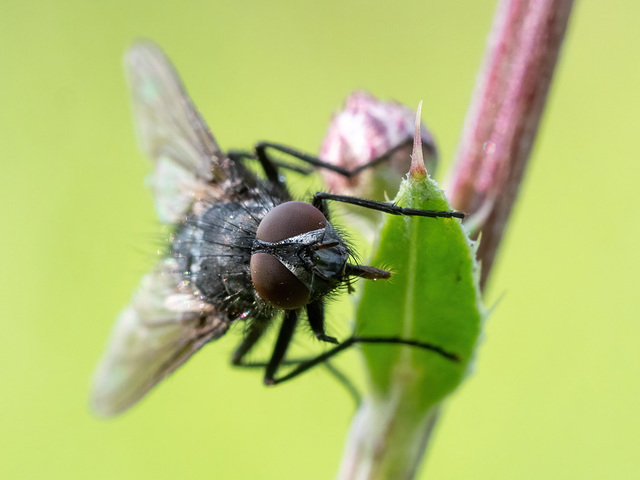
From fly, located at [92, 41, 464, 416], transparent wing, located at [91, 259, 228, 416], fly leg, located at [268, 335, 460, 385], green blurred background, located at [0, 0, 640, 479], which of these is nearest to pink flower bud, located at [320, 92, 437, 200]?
fly, located at [92, 41, 464, 416]

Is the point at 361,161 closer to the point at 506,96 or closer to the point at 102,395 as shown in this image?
the point at 506,96

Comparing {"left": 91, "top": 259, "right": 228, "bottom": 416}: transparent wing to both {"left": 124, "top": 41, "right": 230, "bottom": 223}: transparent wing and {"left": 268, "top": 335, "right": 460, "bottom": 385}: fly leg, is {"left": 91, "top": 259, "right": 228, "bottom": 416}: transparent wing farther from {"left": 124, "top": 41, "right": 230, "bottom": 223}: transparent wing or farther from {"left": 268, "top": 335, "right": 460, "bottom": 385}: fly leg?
{"left": 268, "top": 335, "right": 460, "bottom": 385}: fly leg

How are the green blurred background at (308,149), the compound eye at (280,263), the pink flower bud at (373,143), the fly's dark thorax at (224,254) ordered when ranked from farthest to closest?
the green blurred background at (308,149), the pink flower bud at (373,143), the fly's dark thorax at (224,254), the compound eye at (280,263)

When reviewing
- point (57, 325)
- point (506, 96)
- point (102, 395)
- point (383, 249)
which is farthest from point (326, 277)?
point (57, 325)

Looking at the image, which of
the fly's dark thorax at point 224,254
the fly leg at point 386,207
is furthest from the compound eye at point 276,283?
the fly leg at point 386,207

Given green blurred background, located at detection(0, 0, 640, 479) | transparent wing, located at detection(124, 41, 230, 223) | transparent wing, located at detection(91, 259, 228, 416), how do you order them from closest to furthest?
1. transparent wing, located at detection(91, 259, 228, 416)
2. transparent wing, located at detection(124, 41, 230, 223)
3. green blurred background, located at detection(0, 0, 640, 479)

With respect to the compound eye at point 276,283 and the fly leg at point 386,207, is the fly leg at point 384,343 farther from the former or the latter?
the fly leg at point 386,207

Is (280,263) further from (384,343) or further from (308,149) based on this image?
(308,149)

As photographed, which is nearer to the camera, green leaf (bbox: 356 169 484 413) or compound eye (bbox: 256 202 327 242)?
green leaf (bbox: 356 169 484 413)
